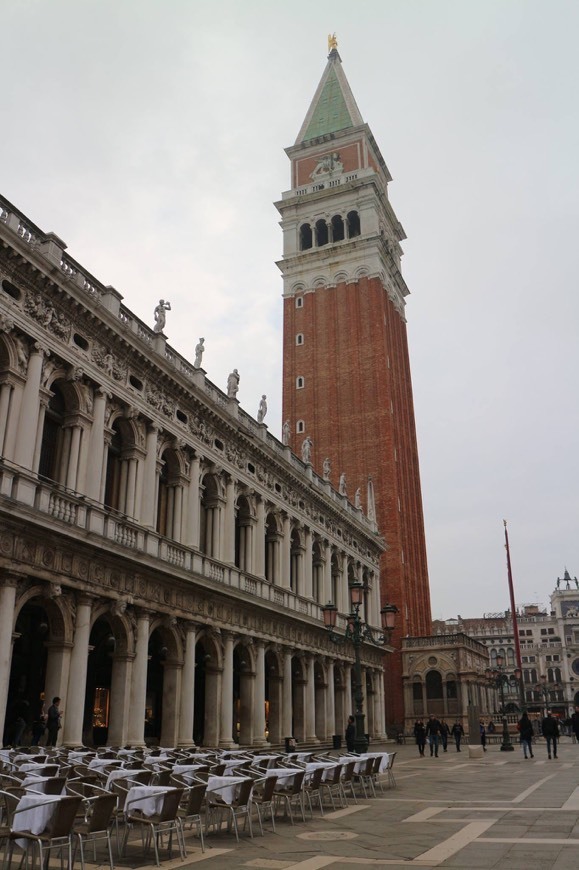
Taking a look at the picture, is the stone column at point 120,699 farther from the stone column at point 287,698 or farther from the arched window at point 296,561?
the arched window at point 296,561

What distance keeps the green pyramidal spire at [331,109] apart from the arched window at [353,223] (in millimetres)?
8829

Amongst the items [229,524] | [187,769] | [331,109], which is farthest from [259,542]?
[331,109]

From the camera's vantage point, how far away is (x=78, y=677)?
62.0 ft

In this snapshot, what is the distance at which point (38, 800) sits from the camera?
24.5 ft

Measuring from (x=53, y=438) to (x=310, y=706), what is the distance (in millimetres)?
19538

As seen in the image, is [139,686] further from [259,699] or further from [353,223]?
[353,223]

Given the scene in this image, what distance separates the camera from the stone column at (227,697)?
26.1 metres

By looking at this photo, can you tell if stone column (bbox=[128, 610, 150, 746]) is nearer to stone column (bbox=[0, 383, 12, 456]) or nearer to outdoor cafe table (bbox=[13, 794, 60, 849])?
stone column (bbox=[0, 383, 12, 456])

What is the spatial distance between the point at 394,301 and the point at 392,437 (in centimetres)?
1412

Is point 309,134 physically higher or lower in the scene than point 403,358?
higher

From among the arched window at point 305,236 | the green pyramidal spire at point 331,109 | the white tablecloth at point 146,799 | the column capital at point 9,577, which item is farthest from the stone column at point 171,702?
the green pyramidal spire at point 331,109

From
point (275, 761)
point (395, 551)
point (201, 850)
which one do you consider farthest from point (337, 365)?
point (201, 850)

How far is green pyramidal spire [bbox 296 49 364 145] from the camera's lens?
67.6 m

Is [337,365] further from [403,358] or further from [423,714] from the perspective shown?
[423,714]
